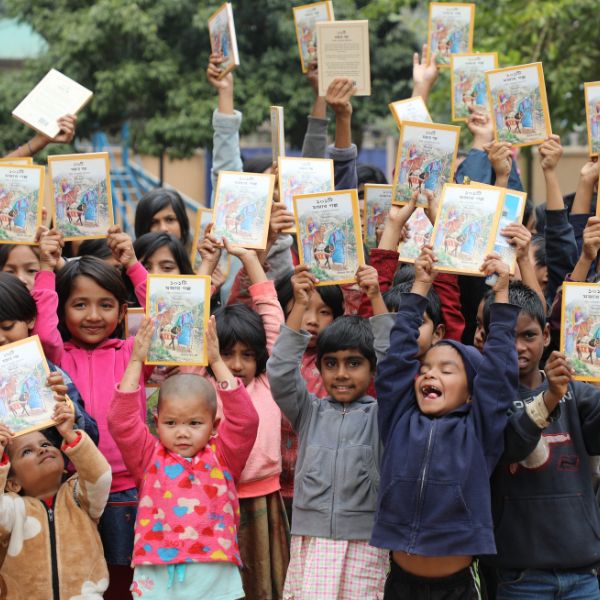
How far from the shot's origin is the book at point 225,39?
5574mm

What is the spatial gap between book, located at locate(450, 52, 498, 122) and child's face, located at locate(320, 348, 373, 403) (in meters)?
1.83

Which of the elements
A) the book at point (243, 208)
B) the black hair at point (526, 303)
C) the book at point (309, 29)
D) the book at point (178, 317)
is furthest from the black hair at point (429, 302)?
the book at point (309, 29)

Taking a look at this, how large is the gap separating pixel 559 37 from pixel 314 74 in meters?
5.57

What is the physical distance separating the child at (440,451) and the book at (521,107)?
124cm

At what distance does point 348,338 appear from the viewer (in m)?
4.29

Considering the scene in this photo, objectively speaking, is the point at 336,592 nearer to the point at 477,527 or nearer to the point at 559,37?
the point at 477,527

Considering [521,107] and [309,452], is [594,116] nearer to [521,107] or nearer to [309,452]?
[521,107]

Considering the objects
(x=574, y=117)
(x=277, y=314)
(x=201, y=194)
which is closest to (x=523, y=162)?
(x=201, y=194)

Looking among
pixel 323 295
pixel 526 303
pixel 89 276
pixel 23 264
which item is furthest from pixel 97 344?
pixel 526 303

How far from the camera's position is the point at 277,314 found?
183 inches

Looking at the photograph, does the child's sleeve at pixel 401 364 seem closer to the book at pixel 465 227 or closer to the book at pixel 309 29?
the book at pixel 465 227

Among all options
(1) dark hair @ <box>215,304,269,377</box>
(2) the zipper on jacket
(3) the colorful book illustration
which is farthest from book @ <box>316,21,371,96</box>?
(2) the zipper on jacket

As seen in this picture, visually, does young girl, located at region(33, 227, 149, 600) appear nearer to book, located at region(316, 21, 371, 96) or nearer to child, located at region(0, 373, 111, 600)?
child, located at region(0, 373, 111, 600)

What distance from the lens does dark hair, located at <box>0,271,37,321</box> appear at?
4.36 meters
